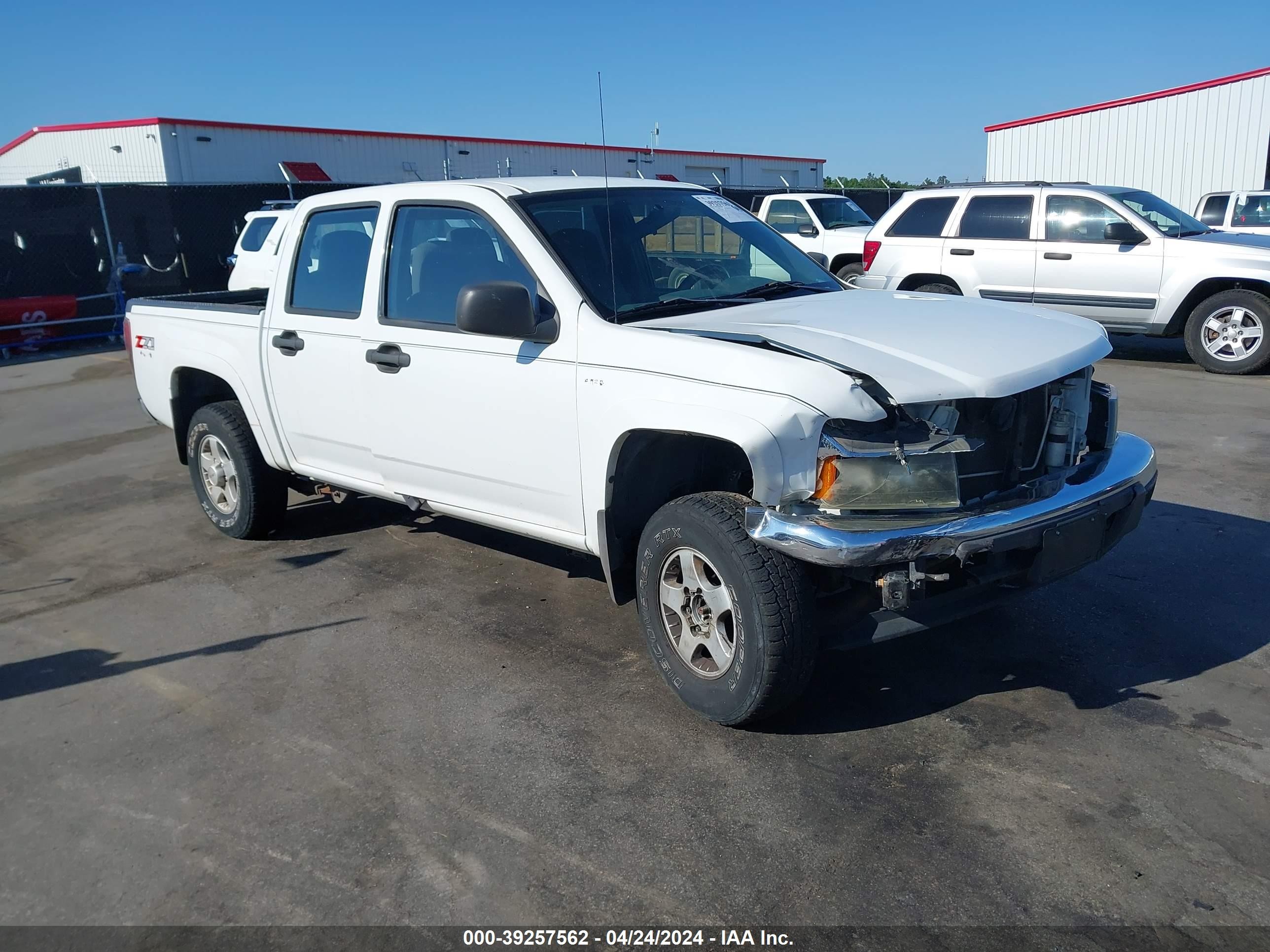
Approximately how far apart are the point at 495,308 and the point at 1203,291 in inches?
361

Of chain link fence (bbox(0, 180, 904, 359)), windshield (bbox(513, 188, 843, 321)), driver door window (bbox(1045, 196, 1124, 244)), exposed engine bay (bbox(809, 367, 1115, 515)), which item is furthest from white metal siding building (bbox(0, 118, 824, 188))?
exposed engine bay (bbox(809, 367, 1115, 515))

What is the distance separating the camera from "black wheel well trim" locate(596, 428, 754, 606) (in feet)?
12.7

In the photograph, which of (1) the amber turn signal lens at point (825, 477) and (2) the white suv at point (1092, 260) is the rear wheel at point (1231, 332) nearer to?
(2) the white suv at point (1092, 260)

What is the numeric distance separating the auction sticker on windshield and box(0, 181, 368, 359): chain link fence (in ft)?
44.3

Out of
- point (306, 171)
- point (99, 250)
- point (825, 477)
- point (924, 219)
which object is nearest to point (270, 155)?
point (306, 171)

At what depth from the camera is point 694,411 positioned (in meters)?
3.50

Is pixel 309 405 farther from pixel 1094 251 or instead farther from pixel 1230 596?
pixel 1094 251

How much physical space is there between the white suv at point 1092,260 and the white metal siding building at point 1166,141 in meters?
14.6

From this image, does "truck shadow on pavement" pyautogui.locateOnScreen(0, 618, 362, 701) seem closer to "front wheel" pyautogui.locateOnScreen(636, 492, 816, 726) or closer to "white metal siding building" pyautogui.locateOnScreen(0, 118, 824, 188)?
"front wheel" pyautogui.locateOnScreen(636, 492, 816, 726)

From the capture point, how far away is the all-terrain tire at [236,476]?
19.2 ft

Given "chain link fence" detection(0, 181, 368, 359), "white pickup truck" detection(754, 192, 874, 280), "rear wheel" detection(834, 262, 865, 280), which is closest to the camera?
"rear wheel" detection(834, 262, 865, 280)

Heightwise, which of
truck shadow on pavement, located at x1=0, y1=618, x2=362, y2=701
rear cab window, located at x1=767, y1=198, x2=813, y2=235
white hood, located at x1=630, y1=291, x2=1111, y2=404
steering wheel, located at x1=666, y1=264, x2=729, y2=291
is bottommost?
truck shadow on pavement, located at x1=0, y1=618, x2=362, y2=701

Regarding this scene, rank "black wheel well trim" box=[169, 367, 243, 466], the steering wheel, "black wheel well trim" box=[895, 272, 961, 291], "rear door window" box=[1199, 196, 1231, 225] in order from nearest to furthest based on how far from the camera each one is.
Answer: the steering wheel → "black wheel well trim" box=[169, 367, 243, 466] → "black wheel well trim" box=[895, 272, 961, 291] → "rear door window" box=[1199, 196, 1231, 225]

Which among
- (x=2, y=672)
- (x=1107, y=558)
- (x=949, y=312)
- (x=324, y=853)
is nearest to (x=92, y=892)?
(x=324, y=853)
